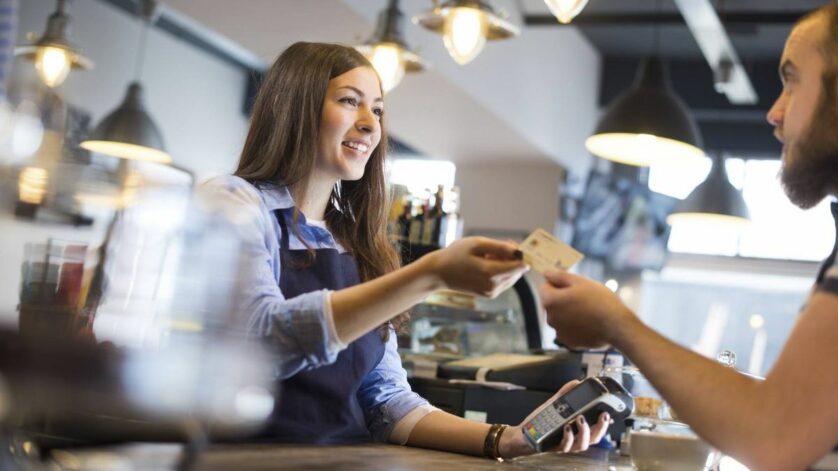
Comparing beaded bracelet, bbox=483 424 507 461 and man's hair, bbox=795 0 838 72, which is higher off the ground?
man's hair, bbox=795 0 838 72

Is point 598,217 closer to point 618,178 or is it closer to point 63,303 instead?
point 618,178

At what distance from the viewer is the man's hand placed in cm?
145

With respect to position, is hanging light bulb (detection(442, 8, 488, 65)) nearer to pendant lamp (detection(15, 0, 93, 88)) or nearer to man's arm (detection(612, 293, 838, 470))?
pendant lamp (detection(15, 0, 93, 88))

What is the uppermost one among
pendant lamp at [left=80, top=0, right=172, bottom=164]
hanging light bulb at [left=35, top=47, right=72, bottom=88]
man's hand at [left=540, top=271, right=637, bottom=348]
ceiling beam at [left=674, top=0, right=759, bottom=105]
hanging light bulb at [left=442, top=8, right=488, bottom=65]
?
ceiling beam at [left=674, top=0, right=759, bottom=105]

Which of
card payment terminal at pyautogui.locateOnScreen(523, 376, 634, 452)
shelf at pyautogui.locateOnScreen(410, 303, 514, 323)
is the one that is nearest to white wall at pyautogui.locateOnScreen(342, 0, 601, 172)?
shelf at pyautogui.locateOnScreen(410, 303, 514, 323)

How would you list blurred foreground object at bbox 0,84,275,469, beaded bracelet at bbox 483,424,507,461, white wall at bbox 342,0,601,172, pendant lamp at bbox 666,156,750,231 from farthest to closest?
pendant lamp at bbox 666,156,750,231, white wall at bbox 342,0,601,172, beaded bracelet at bbox 483,424,507,461, blurred foreground object at bbox 0,84,275,469

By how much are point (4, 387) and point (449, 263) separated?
0.68 m

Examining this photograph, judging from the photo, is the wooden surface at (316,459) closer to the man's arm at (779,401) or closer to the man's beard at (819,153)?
the man's arm at (779,401)

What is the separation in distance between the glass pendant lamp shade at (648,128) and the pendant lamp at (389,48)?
45.7 inches

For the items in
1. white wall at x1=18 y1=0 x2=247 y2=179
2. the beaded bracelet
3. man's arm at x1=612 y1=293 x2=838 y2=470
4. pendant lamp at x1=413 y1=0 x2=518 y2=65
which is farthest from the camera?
white wall at x1=18 y1=0 x2=247 y2=179

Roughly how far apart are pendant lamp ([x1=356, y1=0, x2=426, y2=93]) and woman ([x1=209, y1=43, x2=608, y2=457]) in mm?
2324

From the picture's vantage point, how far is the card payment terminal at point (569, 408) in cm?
181

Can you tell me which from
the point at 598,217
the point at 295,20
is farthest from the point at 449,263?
the point at 598,217

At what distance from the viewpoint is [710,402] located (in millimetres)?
1375
